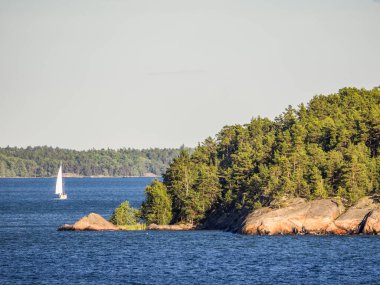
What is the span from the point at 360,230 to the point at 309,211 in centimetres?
738

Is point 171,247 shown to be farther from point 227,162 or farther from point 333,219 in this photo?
point 227,162

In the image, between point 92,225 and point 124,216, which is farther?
point 124,216

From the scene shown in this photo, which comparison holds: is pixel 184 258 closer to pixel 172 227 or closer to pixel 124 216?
pixel 172 227

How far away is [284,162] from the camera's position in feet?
428

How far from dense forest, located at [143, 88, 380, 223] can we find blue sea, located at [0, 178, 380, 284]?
27.5ft

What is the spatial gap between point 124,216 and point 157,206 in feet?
19.3

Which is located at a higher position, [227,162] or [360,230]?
[227,162]

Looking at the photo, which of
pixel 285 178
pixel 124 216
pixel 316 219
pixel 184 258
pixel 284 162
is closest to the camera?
pixel 184 258

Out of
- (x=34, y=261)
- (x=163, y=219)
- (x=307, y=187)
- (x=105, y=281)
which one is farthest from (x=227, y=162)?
(x=105, y=281)

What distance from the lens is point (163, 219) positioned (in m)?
138

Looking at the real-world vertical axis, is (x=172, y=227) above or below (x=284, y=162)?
below

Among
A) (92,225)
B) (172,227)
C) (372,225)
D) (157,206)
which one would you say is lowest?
(172,227)

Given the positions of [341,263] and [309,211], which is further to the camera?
[309,211]

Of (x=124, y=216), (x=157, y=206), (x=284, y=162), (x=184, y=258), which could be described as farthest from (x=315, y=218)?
(x=124, y=216)
